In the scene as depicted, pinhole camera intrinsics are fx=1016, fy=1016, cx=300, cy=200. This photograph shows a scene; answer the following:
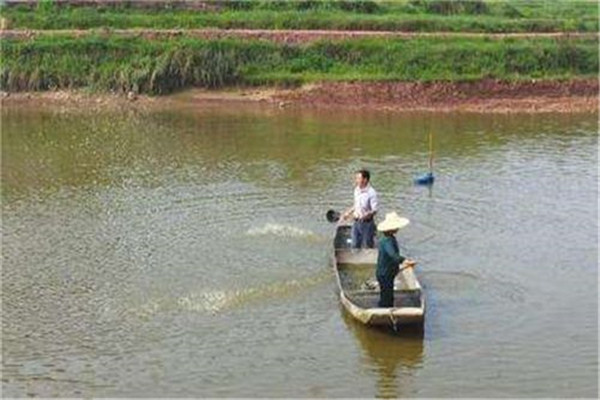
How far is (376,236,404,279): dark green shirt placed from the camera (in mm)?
14984

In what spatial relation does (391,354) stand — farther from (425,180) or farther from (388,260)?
(425,180)

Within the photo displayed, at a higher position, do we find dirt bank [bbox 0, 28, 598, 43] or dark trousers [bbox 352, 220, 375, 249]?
dirt bank [bbox 0, 28, 598, 43]

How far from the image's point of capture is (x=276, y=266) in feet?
60.5

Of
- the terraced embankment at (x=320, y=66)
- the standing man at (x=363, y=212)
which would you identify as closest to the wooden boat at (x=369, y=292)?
the standing man at (x=363, y=212)

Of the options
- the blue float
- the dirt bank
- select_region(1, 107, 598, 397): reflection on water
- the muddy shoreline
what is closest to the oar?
select_region(1, 107, 598, 397): reflection on water

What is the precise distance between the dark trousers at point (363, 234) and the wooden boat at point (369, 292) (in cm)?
25

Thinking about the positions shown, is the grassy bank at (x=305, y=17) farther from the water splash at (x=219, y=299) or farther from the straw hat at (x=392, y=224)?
the straw hat at (x=392, y=224)

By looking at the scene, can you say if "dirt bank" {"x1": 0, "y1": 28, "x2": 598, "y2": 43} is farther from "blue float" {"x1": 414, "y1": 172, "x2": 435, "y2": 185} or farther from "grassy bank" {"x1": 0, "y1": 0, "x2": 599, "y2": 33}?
"blue float" {"x1": 414, "y1": 172, "x2": 435, "y2": 185}

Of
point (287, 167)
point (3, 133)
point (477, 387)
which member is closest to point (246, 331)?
point (477, 387)

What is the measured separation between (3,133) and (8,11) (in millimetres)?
14832

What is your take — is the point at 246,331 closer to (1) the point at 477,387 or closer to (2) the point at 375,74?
(1) the point at 477,387

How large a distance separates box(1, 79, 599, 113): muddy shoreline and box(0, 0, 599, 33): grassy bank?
5.87 metres

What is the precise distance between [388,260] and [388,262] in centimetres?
3

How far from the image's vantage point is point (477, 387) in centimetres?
1331
